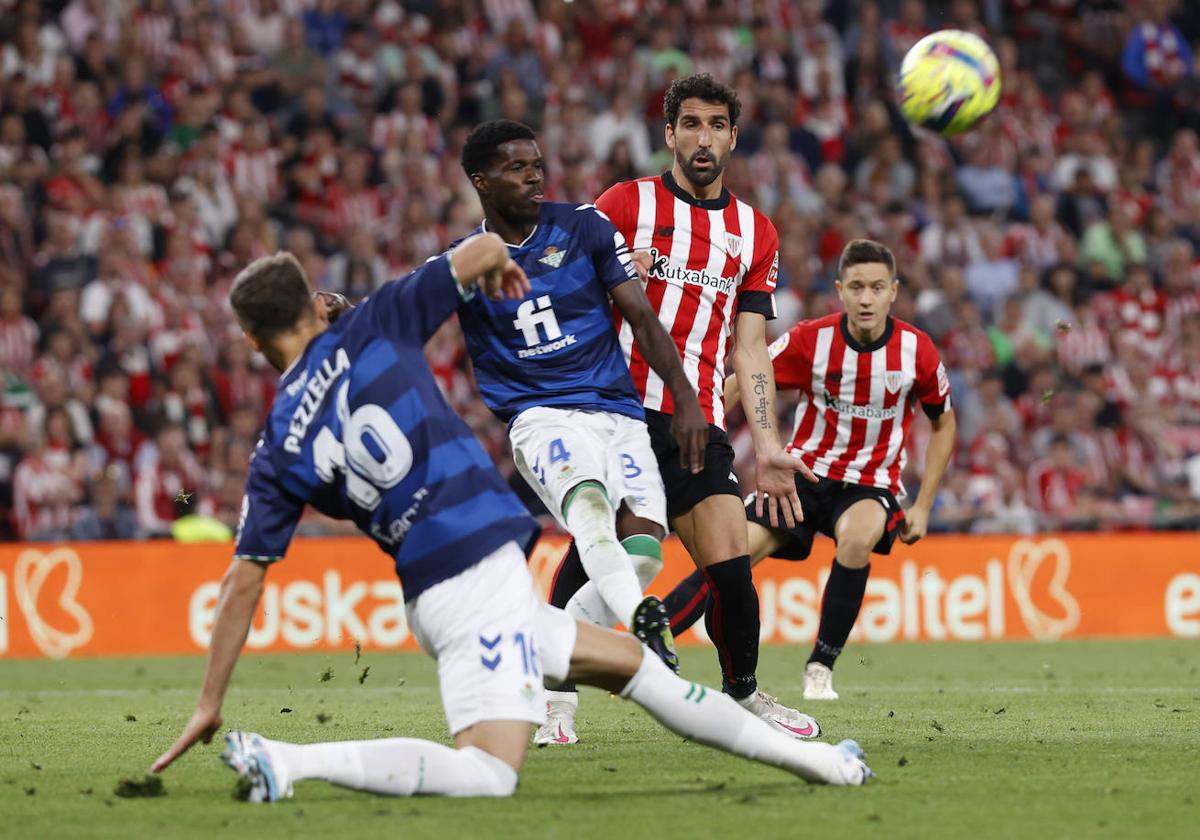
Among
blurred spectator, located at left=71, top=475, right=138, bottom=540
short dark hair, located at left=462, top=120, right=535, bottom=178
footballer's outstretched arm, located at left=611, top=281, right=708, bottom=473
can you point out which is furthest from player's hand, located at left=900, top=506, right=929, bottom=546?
blurred spectator, located at left=71, top=475, right=138, bottom=540

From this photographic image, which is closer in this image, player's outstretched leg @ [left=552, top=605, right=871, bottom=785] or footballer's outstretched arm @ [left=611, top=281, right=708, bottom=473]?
player's outstretched leg @ [left=552, top=605, right=871, bottom=785]

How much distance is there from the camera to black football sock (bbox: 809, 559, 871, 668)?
28.8 feet

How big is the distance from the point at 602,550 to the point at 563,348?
2.87 ft

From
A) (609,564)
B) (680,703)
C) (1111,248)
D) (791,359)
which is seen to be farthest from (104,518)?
(1111,248)

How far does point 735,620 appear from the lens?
6.88 m

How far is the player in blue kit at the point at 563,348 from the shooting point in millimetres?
6355

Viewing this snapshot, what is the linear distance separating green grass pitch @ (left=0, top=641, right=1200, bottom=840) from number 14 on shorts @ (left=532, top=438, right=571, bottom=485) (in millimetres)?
997

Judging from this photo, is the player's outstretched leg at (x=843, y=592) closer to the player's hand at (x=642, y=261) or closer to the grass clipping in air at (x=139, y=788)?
the player's hand at (x=642, y=261)

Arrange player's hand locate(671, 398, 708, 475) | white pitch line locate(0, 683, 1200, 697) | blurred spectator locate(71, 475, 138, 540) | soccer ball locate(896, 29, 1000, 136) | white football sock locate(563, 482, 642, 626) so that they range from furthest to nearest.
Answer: blurred spectator locate(71, 475, 138, 540) → white pitch line locate(0, 683, 1200, 697) → soccer ball locate(896, 29, 1000, 136) → player's hand locate(671, 398, 708, 475) → white football sock locate(563, 482, 642, 626)

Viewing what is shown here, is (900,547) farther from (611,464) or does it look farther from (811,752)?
(811,752)

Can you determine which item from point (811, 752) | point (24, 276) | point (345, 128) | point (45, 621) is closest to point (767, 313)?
point (811, 752)

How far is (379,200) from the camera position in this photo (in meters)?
16.9

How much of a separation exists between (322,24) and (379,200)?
235 centimetres

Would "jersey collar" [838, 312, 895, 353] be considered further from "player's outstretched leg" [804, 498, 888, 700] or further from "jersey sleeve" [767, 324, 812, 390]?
"player's outstretched leg" [804, 498, 888, 700]
